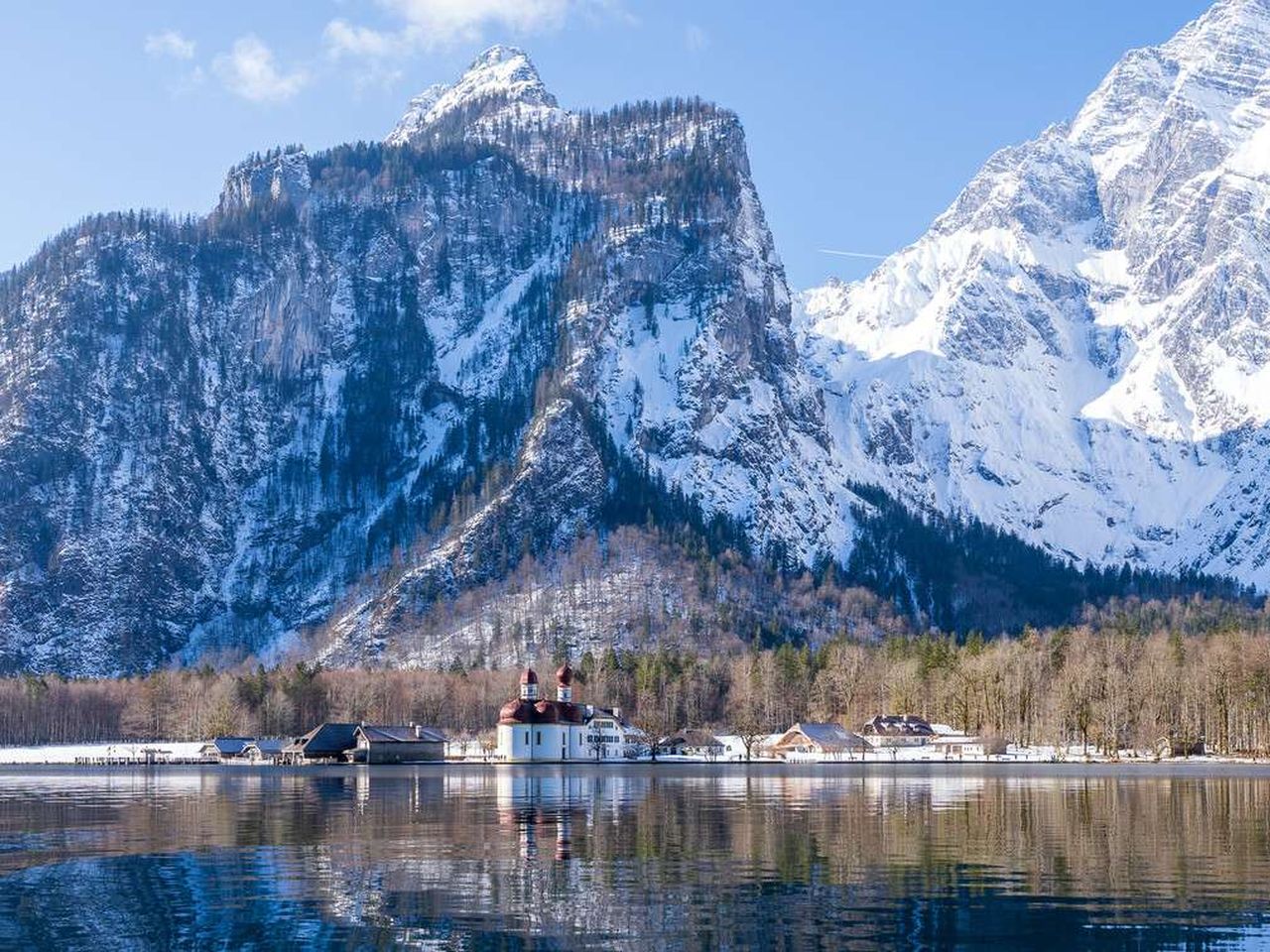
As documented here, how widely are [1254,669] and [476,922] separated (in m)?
164

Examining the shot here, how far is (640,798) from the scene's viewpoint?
4210 inches

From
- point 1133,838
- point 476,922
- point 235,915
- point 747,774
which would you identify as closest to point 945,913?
point 476,922

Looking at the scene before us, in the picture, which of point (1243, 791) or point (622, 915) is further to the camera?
point (1243, 791)

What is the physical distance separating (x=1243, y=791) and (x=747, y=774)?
51918 millimetres

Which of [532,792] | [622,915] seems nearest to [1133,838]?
[622,915]

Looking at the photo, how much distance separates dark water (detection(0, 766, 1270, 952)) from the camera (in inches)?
1827

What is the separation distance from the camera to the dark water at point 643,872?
46.4m

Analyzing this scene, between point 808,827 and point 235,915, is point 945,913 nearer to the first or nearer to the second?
point 235,915

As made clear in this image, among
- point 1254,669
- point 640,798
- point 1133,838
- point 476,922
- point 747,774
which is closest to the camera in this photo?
point 476,922

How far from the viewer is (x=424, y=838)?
72.8 m

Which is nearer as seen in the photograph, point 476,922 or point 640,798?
point 476,922

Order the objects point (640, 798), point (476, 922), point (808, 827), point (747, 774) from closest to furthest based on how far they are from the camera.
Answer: point (476, 922), point (808, 827), point (640, 798), point (747, 774)

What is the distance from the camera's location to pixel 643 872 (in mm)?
59438

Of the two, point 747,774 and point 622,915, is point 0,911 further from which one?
point 747,774
